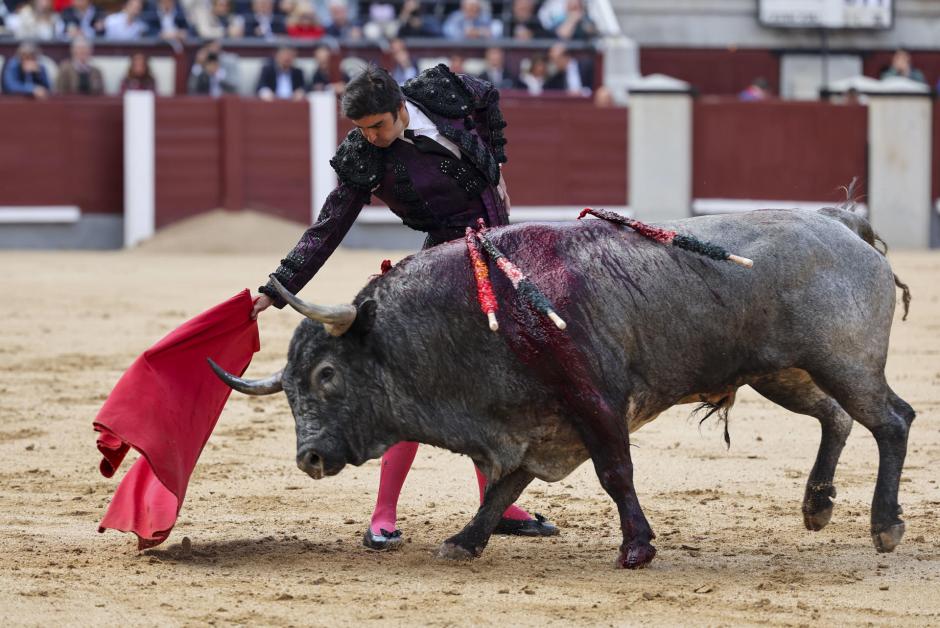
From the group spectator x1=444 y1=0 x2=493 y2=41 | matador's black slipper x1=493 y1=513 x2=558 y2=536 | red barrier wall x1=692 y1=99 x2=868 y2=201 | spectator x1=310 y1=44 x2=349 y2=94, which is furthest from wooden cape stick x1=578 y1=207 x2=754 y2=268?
spectator x1=444 y1=0 x2=493 y2=41

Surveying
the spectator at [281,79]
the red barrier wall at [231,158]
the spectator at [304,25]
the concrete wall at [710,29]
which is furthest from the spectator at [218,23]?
the concrete wall at [710,29]

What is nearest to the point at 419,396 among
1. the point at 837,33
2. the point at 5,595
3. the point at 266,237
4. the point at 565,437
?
the point at 565,437

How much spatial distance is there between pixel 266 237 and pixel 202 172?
29.7 inches

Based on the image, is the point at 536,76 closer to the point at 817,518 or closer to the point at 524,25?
the point at 524,25

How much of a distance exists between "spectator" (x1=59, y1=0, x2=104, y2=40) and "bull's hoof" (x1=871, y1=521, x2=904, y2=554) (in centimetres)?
1024

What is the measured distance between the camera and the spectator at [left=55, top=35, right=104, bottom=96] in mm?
12266

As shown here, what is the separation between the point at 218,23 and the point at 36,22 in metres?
1.46

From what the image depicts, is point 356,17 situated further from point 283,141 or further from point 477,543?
point 477,543

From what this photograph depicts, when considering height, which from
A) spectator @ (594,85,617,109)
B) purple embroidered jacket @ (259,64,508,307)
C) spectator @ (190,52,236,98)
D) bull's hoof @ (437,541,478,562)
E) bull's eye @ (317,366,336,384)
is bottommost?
bull's hoof @ (437,541,478,562)

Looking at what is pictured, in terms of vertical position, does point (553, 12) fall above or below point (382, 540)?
above

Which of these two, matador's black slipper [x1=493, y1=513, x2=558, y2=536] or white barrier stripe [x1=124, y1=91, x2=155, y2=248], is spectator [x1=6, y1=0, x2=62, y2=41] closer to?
white barrier stripe [x1=124, y1=91, x2=155, y2=248]

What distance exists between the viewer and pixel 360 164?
3.93 meters

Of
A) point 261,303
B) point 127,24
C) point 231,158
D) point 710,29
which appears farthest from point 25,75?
point 261,303

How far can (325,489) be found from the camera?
185 inches
